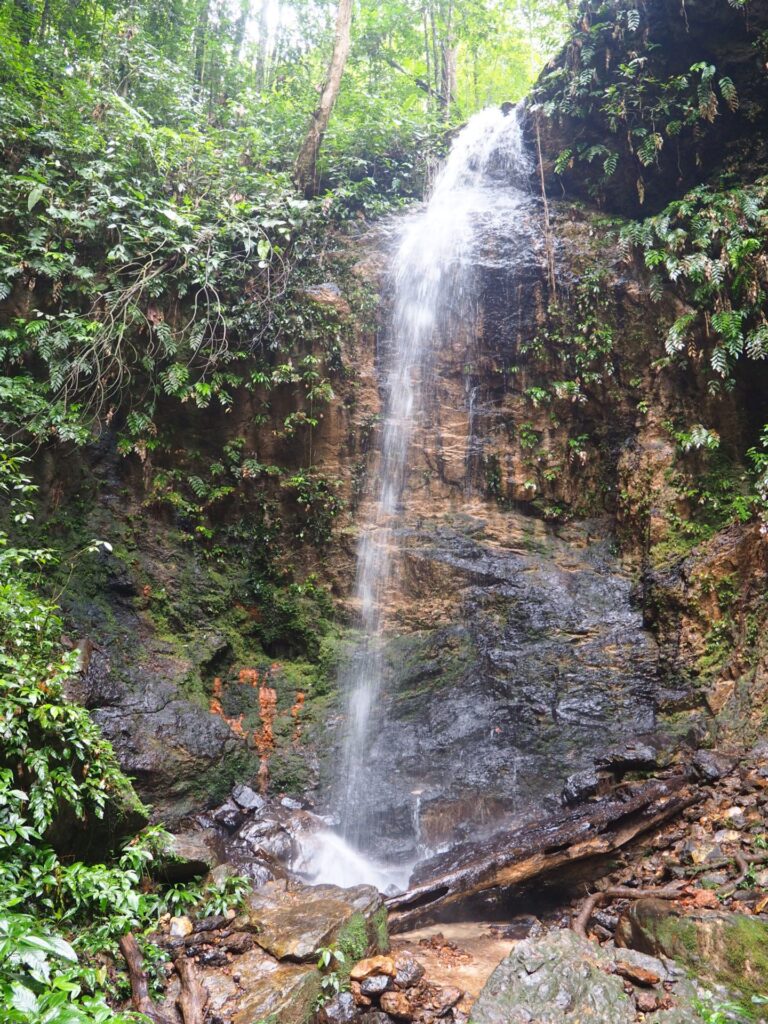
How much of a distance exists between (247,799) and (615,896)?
3882 millimetres

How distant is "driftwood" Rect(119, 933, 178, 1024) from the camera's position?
3.42m

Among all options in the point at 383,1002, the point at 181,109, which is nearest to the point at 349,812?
the point at 383,1002

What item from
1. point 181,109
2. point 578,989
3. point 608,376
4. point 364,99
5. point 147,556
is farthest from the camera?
point 364,99

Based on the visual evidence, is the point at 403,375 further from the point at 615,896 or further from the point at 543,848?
the point at 615,896

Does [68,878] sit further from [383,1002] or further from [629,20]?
[629,20]

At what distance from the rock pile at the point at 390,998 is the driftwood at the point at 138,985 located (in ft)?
3.06

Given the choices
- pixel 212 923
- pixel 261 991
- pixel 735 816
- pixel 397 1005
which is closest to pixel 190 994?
pixel 261 991

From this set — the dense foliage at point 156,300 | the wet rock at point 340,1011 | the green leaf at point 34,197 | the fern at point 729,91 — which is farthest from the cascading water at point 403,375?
the green leaf at point 34,197

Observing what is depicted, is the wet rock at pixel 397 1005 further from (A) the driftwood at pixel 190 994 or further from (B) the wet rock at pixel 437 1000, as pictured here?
(A) the driftwood at pixel 190 994

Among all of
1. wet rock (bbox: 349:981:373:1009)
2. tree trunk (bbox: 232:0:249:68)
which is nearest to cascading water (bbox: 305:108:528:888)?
wet rock (bbox: 349:981:373:1009)

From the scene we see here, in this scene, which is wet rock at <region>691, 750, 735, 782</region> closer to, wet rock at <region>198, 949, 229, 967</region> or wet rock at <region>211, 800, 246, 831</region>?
Answer: wet rock at <region>198, 949, 229, 967</region>

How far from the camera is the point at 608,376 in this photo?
8.59 metres

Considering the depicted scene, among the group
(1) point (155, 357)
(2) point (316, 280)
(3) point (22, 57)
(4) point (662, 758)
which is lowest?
(4) point (662, 758)

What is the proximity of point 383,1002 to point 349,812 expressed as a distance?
10.3ft
